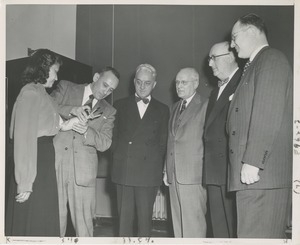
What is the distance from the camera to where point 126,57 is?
2023 mm

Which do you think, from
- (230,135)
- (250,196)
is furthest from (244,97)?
(250,196)

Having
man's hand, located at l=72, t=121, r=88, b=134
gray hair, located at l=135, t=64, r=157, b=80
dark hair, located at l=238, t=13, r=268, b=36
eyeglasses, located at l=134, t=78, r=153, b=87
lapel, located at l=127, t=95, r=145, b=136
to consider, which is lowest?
man's hand, located at l=72, t=121, r=88, b=134

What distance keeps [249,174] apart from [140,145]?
0.68 metres

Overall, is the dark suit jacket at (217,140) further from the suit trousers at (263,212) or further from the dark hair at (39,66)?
the dark hair at (39,66)

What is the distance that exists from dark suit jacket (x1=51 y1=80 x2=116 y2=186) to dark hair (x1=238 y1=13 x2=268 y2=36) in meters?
0.86

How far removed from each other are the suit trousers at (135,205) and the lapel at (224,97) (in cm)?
54

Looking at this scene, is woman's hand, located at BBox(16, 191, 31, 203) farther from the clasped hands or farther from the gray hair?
the gray hair

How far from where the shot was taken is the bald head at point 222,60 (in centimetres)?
187

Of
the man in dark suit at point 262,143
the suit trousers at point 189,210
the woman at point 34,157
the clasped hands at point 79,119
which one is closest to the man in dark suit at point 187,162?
the suit trousers at point 189,210

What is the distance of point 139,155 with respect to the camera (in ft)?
6.45

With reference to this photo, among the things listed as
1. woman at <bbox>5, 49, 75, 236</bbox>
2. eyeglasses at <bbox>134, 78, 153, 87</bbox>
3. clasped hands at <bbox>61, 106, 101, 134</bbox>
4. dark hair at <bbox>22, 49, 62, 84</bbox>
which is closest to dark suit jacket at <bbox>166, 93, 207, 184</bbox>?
eyeglasses at <bbox>134, 78, 153, 87</bbox>

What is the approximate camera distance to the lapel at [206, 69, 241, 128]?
1799mm

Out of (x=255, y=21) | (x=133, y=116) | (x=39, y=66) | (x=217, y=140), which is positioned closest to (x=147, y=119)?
(x=133, y=116)

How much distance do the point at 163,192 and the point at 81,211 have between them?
2.44ft
